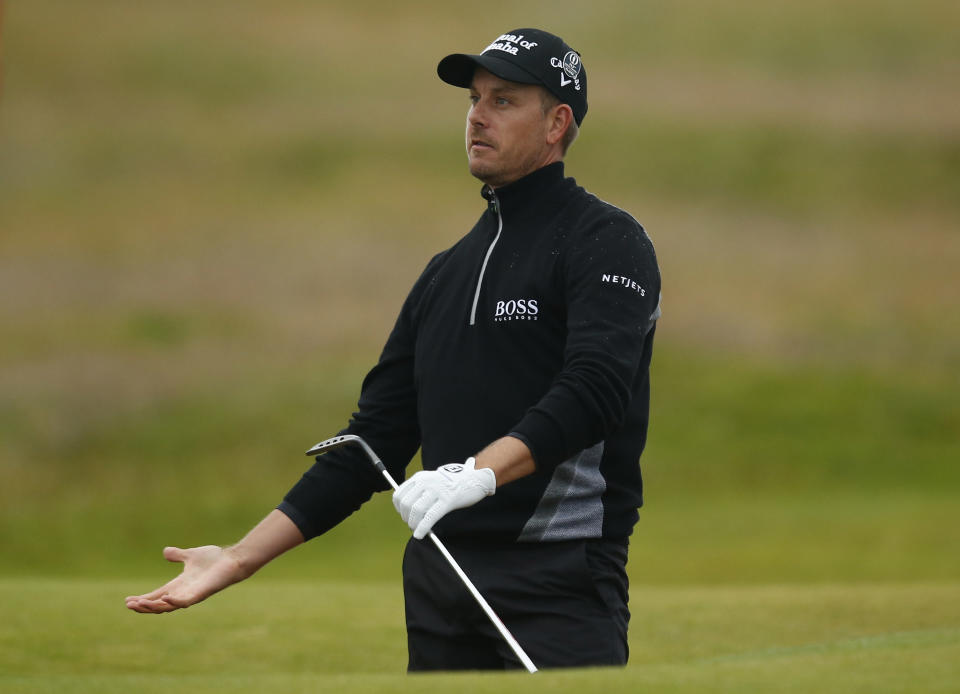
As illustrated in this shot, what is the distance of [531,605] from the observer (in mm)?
3889

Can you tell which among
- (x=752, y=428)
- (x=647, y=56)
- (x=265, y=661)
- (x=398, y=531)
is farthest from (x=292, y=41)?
(x=265, y=661)

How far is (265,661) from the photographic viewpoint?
634 cm

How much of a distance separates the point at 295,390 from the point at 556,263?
17238 mm

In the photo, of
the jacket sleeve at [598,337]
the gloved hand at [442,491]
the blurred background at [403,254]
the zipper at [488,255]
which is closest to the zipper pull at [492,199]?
the zipper at [488,255]

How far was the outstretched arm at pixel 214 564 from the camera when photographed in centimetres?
408

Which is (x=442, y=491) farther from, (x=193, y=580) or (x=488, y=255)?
(x=193, y=580)

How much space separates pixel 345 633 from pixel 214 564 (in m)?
2.84

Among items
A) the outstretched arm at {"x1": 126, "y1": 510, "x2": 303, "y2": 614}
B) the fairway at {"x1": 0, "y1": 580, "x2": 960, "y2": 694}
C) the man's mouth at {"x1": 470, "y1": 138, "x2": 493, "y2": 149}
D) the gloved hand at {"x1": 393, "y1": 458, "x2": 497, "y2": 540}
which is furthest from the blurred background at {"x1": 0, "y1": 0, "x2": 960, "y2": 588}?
the gloved hand at {"x1": 393, "y1": 458, "x2": 497, "y2": 540}

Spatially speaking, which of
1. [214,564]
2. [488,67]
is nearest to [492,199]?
[488,67]

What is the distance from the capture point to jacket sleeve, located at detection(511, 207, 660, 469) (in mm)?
3666

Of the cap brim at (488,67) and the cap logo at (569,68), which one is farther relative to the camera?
the cap logo at (569,68)

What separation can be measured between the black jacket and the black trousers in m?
0.06

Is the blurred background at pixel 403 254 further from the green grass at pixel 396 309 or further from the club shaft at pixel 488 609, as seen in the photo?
the club shaft at pixel 488 609

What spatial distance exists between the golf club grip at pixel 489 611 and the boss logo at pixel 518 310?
0.60m
